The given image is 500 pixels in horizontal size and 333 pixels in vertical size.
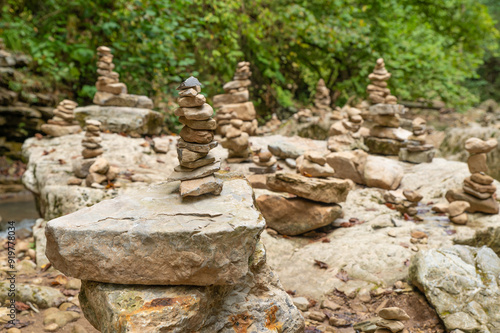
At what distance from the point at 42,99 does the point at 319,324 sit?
10030 mm

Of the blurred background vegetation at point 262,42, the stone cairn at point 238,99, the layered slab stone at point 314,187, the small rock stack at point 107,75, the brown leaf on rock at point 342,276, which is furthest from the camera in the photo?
the blurred background vegetation at point 262,42

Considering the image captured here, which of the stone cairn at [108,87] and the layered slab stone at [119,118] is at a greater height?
the stone cairn at [108,87]

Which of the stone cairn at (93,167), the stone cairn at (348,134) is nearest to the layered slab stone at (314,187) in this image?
the stone cairn at (93,167)

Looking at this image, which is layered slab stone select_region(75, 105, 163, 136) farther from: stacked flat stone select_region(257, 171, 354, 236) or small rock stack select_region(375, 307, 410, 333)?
small rock stack select_region(375, 307, 410, 333)

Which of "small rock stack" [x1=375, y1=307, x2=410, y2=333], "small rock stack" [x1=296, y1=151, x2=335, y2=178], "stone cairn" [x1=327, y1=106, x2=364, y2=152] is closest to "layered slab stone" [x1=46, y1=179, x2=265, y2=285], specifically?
"small rock stack" [x1=375, y1=307, x2=410, y2=333]

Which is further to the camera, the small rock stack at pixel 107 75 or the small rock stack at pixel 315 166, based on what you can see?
the small rock stack at pixel 107 75

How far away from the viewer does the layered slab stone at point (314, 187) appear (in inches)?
197

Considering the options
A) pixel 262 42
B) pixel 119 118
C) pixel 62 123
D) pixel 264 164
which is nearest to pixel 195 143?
pixel 264 164

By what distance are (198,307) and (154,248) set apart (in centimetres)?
50

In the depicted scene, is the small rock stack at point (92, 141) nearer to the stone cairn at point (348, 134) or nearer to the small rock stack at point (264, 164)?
the small rock stack at point (264, 164)

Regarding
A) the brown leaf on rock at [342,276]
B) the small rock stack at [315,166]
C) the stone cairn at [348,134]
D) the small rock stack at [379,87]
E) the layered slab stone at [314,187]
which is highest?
the small rock stack at [379,87]

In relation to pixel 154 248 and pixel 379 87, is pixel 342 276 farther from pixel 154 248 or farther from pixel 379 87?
pixel 379 87

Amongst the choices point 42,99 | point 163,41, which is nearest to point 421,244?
point 163,41

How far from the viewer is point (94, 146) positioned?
19.7ft
